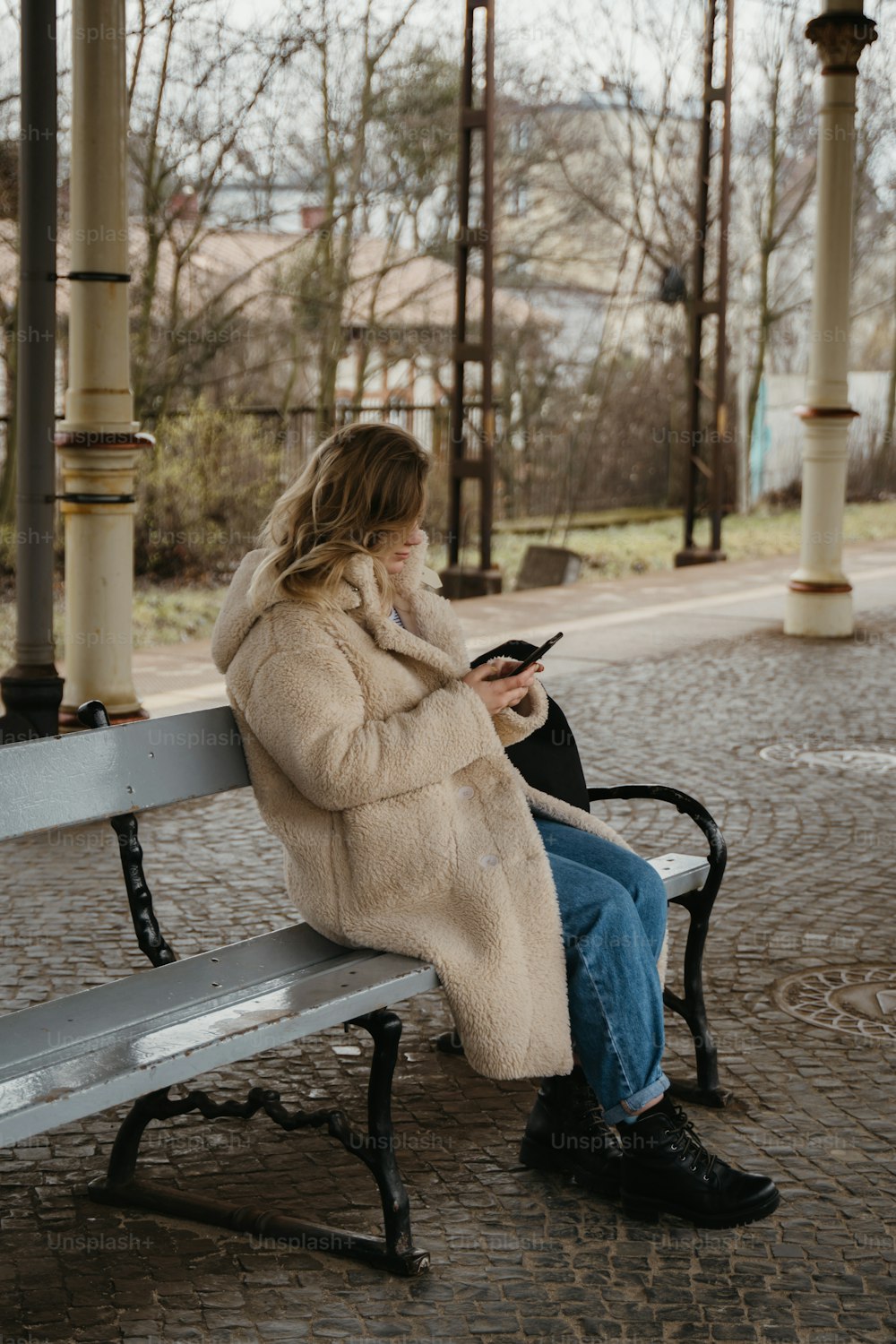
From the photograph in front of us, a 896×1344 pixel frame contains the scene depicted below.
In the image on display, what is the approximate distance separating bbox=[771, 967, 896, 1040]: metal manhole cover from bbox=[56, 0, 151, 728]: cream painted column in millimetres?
3176

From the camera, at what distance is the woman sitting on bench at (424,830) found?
295 cm

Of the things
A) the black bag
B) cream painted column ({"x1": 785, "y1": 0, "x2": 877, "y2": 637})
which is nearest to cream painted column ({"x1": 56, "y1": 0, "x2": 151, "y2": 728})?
the black bag

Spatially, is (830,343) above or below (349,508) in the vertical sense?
above

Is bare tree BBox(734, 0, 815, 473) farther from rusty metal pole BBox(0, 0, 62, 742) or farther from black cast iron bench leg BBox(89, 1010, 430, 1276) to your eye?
black cast iron bench leg BBox(89, 1010, 430, 1276)

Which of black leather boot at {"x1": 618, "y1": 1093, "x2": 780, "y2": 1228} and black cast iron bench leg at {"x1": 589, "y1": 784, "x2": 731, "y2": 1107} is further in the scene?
black cast iron bench leg at {"x1": 589, "y1": 784, "x2": 731, "y2": 1107}

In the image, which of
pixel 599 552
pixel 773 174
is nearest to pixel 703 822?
pixel 599 552

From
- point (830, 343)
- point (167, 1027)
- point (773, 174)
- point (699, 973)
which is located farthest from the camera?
point (773, 174)

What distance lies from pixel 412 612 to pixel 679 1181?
119 centimetres

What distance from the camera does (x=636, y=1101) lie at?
3.00 meters

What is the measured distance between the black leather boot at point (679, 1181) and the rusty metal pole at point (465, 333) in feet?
33.0

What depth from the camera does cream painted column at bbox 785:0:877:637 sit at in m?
9.45

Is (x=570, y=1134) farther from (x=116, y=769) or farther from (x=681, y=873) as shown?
(x=116, y=769)

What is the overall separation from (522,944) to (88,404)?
3947 millimetres

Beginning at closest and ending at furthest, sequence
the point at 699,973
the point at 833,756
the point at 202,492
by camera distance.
Answer: the point at 699,973
the point at 833,756
the point at 202,492
